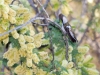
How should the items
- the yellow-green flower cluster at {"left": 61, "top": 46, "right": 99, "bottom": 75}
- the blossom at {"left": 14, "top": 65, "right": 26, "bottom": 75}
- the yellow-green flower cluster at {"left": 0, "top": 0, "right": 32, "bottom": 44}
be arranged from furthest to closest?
1. the yellow-green flower cluster at {"left": 61, "top": 46, "right": 99, "bottom": 75}
2. the blossom at {"left": 14, "top": 65, "right": 26, "bottom": 75}
3. the yellow-green flower cluster at {"left": 0, "top": 0, "right": 32, "bottom": 44}

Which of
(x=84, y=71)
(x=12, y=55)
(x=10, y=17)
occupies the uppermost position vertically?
(x=10, y=17)

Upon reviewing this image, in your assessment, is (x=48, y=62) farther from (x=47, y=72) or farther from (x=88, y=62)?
(x=88, y=62)

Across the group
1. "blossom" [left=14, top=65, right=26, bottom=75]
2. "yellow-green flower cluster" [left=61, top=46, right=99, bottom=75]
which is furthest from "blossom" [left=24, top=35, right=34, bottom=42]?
"yellow-green flower cluster" [left=61, top=46, right=99, bottom=75]

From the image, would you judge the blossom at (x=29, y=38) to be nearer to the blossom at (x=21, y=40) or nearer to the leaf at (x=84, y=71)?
the blossom at (x=21, y=40)

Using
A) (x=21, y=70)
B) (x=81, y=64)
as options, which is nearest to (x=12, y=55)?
(x=21, y=70)

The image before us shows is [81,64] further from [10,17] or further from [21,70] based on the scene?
[10,17]

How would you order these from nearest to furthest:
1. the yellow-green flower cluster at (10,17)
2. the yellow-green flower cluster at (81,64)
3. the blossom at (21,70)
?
the yellow-green flower cluster at (10,17)
the blossom at (21,70)
the yellow-green flower cluster at (81,64)

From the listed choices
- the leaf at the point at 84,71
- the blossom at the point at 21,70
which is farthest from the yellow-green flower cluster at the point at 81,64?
the blossom at the point at 21,70

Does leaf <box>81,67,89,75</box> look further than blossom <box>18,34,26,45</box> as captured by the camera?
Yes

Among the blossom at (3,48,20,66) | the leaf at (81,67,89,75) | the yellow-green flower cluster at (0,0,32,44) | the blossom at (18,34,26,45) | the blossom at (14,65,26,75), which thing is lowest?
the leaf at (81,67,89,75)

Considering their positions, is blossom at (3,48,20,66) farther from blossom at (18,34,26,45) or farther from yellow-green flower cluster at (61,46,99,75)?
yellow-green flower cluster at (61,46,99,75)

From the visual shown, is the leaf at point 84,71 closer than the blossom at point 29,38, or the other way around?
the blossom at point 29,38
